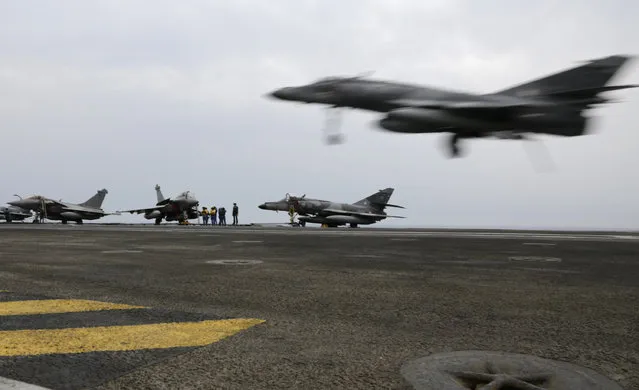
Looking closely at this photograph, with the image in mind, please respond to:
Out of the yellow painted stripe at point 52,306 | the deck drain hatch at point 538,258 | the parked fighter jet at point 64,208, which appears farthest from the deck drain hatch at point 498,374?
the parked fighter jet at point 64,208

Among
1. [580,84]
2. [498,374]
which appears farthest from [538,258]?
[580,84]

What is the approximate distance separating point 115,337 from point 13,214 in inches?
2821

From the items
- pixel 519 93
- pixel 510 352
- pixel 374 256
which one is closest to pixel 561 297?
pixel 510 352

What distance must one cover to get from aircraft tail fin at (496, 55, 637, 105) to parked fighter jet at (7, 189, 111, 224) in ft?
211

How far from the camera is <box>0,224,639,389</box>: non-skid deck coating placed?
382cm

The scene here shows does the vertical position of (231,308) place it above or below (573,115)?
below

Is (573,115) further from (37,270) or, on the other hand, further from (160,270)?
(37,270)

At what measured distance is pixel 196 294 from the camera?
7.55 m

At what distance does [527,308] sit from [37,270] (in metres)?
10.4

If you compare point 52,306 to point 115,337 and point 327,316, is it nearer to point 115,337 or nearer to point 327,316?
point 115,337

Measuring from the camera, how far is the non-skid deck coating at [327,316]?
3816 millimetres

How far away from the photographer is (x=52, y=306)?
6520 millimetres

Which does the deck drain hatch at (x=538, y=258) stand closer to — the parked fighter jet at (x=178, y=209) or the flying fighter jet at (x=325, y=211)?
the flying fighter jet at (x=325, y=211)

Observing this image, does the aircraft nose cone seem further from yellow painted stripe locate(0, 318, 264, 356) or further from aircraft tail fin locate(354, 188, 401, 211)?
yellow painted stripe locate(0, 318, 264, 356)
